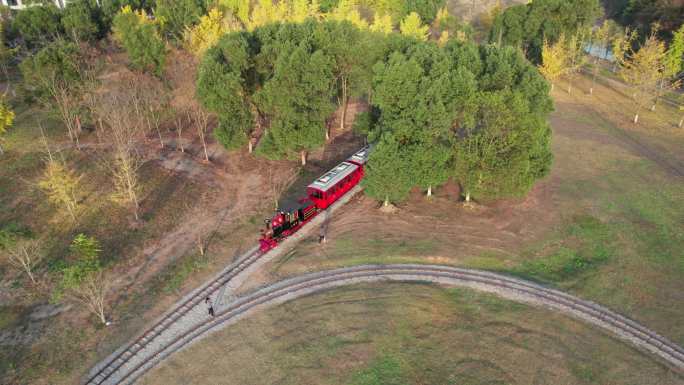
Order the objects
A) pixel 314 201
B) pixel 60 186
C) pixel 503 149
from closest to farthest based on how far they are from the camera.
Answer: pixel 503 149 → pixel 60 186 → pixel 314 201

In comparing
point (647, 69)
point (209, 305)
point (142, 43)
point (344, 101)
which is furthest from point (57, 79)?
point (647, 69)

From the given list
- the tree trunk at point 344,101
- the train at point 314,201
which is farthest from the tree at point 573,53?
the train at point 314,201

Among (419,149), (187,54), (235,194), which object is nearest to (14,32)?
(187,54)

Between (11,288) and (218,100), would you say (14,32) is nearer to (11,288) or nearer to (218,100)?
(218,100)

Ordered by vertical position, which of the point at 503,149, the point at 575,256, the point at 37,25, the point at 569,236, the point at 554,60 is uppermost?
the point at 37,25

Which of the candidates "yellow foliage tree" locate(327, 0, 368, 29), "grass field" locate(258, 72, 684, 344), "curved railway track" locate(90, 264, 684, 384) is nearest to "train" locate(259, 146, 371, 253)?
"grass field" locate(258, 72, 684, 344)

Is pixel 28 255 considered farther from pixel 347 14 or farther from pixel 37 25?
pixel 347 14

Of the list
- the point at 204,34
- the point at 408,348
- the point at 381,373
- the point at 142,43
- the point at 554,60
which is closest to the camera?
the point at 381,373
